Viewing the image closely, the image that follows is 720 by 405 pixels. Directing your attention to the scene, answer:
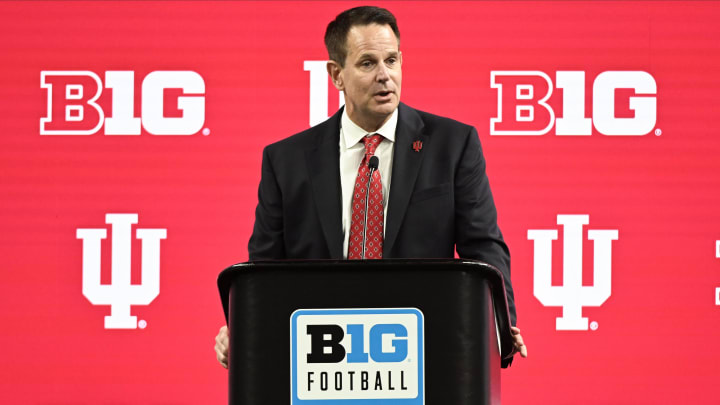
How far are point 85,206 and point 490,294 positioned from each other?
7.30 ft

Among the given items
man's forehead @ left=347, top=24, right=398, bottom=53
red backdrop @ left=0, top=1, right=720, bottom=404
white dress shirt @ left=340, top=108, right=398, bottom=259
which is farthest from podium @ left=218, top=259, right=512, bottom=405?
red backdrop @ left=0, top=1, right=720, bottom=404

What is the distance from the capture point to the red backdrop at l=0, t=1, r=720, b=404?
309 cm

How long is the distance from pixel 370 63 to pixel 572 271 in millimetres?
1489

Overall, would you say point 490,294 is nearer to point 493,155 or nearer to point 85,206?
point 493,155

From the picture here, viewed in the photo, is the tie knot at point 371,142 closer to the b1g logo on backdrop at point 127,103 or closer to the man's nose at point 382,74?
the man's nose at point 382,74

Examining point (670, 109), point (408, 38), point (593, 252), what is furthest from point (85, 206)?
point (670, 109)

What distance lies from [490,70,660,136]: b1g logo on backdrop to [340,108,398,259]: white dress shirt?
1250 mm

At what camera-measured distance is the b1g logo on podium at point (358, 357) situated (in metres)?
1.24

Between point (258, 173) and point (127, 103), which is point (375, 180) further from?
point (127, 103)

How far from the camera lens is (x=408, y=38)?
3.17 m

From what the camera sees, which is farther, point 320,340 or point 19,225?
point 19,225

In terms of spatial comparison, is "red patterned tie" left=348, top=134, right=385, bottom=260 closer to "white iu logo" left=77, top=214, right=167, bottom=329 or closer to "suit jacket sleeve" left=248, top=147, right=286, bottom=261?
"suit jacket sleeve" left=248, top=147, right=286, bottom=261

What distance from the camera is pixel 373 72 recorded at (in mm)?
1941

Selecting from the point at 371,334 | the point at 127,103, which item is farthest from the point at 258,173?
the point at 371,334
